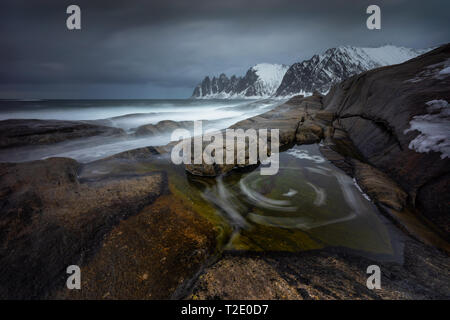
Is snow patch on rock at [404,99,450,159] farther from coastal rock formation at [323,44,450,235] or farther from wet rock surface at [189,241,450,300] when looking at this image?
wet rock surface at [189,241,450,300]

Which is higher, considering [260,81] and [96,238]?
[260,81]

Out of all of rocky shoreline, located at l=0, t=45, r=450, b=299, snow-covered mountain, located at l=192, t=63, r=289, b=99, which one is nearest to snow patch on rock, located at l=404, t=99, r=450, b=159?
rocky shoreline, located at l=0, t=45, r=450, b=299

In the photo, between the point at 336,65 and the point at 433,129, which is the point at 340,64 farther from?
the point at 433,129

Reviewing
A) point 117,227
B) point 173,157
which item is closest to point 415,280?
point 117,227

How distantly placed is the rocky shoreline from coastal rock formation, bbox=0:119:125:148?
5564mm

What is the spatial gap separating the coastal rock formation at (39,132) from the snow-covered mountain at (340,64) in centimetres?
7572

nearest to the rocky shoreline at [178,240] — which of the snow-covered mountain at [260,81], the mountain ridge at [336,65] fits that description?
the mountain ridge at [336,65]

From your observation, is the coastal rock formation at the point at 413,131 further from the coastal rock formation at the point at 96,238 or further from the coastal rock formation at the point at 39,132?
the coastal rock formation at the point at 39,132

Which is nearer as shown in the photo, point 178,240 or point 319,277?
point 319,277

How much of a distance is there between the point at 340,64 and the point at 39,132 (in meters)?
97.9

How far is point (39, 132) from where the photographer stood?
792 centimetres

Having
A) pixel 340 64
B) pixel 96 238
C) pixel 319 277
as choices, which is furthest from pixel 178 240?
pixel 340 64

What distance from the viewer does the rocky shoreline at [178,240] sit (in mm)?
1631
